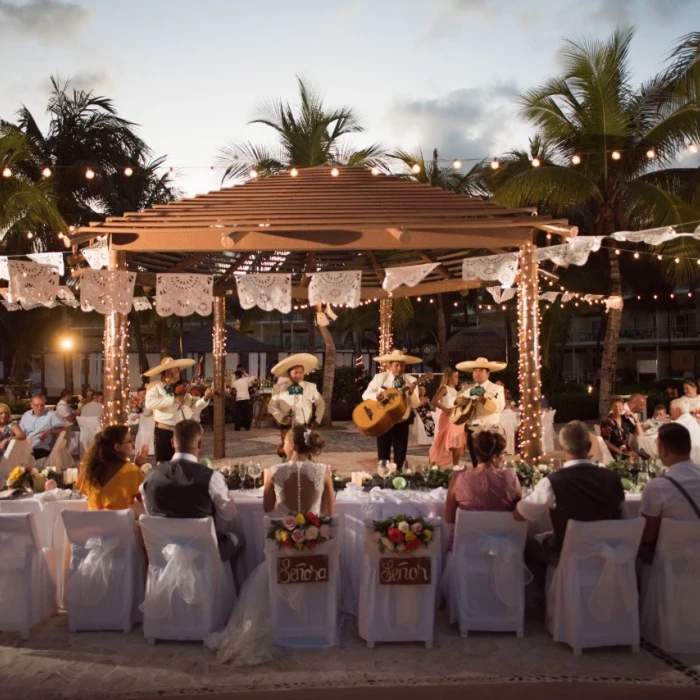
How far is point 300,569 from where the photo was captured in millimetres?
4883

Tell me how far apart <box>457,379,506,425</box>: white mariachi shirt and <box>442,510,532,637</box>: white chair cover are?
16.6 ft

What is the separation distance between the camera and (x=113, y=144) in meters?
24.1

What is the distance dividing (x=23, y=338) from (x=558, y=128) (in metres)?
18.6

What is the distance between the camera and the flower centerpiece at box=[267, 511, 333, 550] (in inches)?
187

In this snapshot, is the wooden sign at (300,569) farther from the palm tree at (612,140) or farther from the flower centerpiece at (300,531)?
the palm tree at (612,140)

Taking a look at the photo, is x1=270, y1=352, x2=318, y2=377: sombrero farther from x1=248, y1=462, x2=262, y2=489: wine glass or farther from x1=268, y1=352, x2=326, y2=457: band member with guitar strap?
x1=248, y1=462, x2=262, y2=489: wine glass

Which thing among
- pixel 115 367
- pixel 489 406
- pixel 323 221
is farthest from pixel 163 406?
pixel 489 406

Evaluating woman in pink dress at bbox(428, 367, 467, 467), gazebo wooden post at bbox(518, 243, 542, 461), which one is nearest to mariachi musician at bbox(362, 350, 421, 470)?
woman in pink dress at bbox(428, 367, 467, 467)

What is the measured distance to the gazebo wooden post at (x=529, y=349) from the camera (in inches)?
347

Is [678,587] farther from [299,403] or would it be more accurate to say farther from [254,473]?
[299,403]

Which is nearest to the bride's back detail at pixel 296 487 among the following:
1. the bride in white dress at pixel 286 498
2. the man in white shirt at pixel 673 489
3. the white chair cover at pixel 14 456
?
the bride in white dress at pixel 286 498

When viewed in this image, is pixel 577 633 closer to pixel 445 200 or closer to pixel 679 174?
pixel 445 200

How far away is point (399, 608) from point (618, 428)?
5465mm

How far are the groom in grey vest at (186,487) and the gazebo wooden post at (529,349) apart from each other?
15.3 feet
